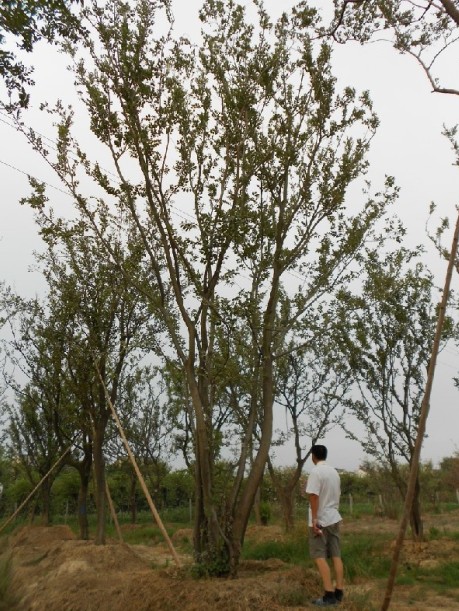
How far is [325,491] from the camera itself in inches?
260

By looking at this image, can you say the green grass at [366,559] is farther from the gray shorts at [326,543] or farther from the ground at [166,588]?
the gray shorts at [326,543]

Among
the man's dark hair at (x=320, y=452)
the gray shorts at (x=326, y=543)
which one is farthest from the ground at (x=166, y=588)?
the man's dark hair at (x=320, y=452)

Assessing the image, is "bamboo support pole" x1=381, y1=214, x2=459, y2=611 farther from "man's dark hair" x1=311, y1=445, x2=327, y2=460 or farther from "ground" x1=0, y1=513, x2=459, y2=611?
"man's dark hair" x1=311, y1=445, x2=327, y2=460

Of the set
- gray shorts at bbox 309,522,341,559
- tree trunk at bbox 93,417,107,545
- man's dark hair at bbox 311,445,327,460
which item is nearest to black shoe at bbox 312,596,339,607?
gray shorts at bbox 309,522,341,559

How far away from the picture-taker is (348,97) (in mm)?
9617

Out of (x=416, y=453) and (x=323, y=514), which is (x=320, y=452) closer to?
(x=323, y=514)

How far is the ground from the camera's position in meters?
6.34

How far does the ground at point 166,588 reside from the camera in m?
6.34

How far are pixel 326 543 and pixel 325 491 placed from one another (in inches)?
21.7

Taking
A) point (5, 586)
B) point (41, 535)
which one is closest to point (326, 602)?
point (5, 586)

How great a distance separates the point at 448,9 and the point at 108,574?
26.0ft

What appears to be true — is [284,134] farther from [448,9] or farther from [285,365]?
[285,365]

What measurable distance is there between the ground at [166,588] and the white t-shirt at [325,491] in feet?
2.65

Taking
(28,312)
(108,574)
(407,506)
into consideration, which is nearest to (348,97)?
(407,506)
